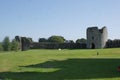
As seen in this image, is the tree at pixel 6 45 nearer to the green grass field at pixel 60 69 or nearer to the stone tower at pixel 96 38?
the stone tower at pixel 96 38

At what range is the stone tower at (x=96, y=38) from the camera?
86.4 metres

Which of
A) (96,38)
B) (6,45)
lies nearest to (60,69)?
(96,38)

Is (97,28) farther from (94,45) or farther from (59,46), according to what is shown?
(59,46)

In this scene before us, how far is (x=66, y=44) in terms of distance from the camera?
88.7 m

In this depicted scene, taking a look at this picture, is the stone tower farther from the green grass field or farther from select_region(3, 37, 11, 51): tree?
the green grass field

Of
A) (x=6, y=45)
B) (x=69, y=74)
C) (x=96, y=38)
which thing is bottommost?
(x=69, y=74)

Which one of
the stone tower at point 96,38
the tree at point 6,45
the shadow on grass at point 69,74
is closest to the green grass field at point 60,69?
the shadow on grass at point 69,74

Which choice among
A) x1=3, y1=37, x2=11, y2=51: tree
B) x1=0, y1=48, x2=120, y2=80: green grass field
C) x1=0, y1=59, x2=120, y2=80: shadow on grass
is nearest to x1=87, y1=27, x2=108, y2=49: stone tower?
x1=3, y1=37, x2=11, y2=51: tree

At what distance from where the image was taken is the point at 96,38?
286ft

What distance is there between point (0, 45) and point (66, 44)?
1103 inches

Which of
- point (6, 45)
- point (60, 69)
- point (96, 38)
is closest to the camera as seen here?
point (60, 69)

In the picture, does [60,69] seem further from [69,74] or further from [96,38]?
[96,38]

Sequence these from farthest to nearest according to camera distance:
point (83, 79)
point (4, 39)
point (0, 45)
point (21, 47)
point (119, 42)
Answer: point (4, 39) → point (0, 45) → point (21, 47) → point (119, 42) → point (83, 79)

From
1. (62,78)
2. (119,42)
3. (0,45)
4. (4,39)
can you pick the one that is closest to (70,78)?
(62,78)
